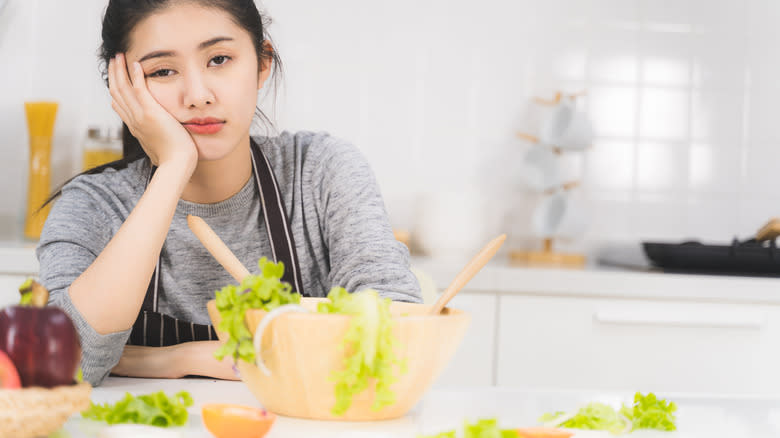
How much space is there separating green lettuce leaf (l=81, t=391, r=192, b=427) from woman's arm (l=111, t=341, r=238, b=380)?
0.39 metres

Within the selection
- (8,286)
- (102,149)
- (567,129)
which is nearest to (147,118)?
(8,286)

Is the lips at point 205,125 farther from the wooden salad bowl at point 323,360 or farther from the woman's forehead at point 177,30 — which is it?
the wooden salad bowl at point 323,360

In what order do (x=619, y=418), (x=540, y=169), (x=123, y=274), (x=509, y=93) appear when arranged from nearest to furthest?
(x=619, y=418) < (x=123, y=274) < (x=540, y=169) < (x=509, y=93)

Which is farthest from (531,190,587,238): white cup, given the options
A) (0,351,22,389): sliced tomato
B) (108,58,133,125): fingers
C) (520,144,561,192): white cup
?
(0,351,22,389): sliced tomato

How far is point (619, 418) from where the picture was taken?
707 mm

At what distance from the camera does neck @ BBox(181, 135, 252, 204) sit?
4.21ft

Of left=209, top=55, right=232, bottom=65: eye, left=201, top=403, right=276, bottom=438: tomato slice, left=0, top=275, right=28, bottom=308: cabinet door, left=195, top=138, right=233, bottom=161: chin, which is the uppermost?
left=209, top=55, right=232, bottom=65: eye

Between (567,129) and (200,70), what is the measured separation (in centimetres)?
141

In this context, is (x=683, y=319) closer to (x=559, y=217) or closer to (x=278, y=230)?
(x=559, y=217)

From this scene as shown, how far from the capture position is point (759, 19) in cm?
254

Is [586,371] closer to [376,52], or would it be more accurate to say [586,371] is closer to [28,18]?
[376,52]

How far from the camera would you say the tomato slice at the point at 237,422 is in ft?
1.86

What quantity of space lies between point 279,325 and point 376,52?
6.43ft

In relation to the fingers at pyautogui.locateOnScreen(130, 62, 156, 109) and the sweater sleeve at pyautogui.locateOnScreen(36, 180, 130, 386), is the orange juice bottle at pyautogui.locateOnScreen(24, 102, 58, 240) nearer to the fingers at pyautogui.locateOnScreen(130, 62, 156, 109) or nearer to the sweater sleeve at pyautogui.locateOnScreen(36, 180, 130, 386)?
the sweater sleeve at pyautogui.locateOnScreen(36, 180, 130, 386)
